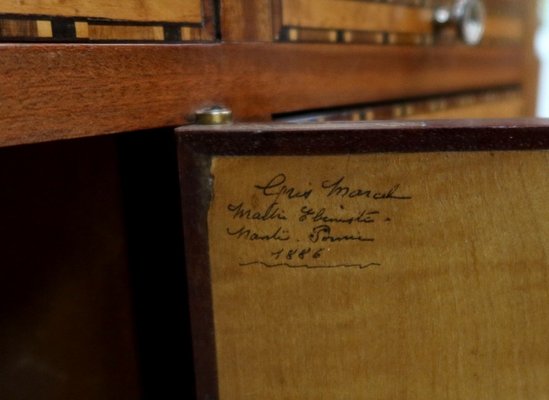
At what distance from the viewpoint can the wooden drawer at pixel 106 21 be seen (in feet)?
1.33

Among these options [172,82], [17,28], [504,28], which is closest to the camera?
[17,28]

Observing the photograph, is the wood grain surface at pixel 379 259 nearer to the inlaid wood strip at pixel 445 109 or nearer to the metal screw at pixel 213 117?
the metal screw at pixel 213 117

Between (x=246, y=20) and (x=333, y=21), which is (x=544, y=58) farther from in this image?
(x=246, y=20)

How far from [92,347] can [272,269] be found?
0.31 m

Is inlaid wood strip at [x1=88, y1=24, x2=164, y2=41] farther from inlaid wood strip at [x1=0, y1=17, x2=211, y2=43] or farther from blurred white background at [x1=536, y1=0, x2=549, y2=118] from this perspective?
blurred white background at [x1=536, y1=0, x2=549, y2=118]

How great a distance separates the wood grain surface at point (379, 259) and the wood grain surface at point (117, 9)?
0.11m

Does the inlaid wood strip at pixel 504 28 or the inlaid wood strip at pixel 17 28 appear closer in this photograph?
the inlaid wood strip at pixel 17 28

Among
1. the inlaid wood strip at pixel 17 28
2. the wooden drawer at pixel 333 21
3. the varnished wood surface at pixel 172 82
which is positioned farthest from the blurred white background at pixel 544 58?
the inlaid wood strip at pixel 17 28

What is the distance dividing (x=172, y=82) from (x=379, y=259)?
0.71ft

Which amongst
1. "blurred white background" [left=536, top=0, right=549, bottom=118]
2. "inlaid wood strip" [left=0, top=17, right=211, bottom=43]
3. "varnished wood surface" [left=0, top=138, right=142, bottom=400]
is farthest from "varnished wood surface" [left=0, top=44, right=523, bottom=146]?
"blurred white background" [left=536, top=0, right=549, bottom=118]

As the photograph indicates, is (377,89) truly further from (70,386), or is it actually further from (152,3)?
(70,386)

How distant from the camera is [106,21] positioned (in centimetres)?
46

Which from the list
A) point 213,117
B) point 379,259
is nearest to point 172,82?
point 213,117

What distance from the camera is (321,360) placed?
472 millimetres
